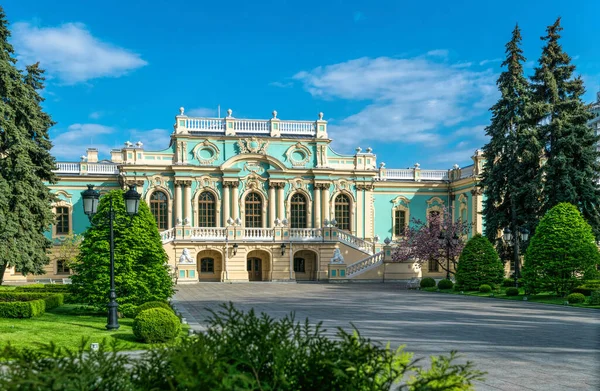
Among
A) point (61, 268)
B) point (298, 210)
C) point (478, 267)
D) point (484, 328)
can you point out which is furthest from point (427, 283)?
point (61, 268)

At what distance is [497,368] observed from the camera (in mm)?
9148

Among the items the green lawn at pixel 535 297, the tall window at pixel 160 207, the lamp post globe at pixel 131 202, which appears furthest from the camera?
the tall window at pixel 160 207

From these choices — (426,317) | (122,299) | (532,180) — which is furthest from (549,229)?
(122,299)

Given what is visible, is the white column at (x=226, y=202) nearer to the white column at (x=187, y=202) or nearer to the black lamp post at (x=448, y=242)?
the white column at (x=187, y=202)

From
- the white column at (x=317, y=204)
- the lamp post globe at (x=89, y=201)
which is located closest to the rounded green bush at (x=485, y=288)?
the white column at (x=317, y=204)

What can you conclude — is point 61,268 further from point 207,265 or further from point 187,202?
point 207,265

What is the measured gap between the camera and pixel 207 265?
40906 mm

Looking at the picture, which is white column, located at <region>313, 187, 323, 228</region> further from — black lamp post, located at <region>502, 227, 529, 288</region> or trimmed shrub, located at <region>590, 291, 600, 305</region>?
trimmed shrub, located at <region>590, 291, 600, 305</region>

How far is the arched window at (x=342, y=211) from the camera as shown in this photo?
43406 millimetres

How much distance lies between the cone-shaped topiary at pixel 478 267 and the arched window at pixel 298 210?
52.3 feet

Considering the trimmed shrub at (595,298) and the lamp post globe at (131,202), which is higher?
the lamp post globe at (131,202)

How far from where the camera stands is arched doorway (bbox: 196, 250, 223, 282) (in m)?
40.1

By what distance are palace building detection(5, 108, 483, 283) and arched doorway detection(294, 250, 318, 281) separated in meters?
0.08

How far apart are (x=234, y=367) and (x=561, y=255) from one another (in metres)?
23.2
